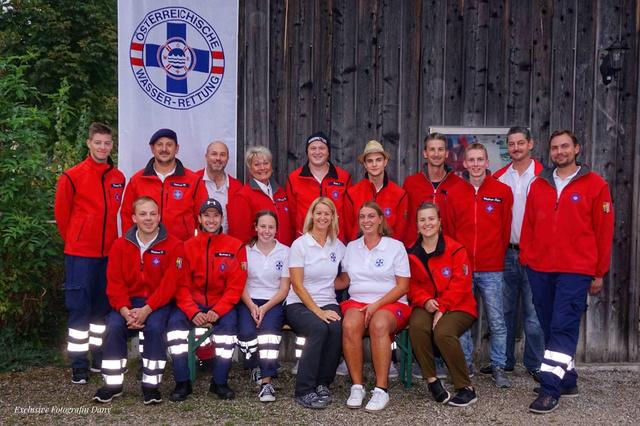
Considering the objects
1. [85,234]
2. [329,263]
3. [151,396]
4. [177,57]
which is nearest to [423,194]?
A: [329,263]

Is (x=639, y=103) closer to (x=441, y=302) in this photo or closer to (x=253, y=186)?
(x=441, y=302)

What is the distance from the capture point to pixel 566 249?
193 inches

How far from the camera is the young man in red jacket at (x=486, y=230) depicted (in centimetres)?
538

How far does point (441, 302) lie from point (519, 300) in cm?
148

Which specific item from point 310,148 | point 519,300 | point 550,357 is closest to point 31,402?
point 310,148

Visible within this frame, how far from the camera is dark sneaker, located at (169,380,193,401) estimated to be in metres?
4.95

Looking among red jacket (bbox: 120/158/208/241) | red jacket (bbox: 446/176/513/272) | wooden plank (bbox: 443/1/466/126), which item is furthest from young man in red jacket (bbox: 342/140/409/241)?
red jacket (bbox: 120/158/208/241)

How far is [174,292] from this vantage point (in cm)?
509

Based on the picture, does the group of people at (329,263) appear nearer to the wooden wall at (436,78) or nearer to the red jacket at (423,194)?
the red jacket at (423,194)

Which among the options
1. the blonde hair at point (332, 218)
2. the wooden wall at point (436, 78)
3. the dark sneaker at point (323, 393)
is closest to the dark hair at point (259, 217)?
the blonde hair at point (332, 218)

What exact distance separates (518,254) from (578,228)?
0.76 m

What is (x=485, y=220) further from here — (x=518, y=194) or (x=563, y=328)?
(x=563, y=328)

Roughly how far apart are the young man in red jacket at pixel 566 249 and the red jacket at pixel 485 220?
38 cm

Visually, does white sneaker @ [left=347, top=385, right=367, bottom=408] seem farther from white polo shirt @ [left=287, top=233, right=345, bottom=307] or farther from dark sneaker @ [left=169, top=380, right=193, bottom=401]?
dark sneaker @ [left=169, top=380, right=193, bottom=401]
